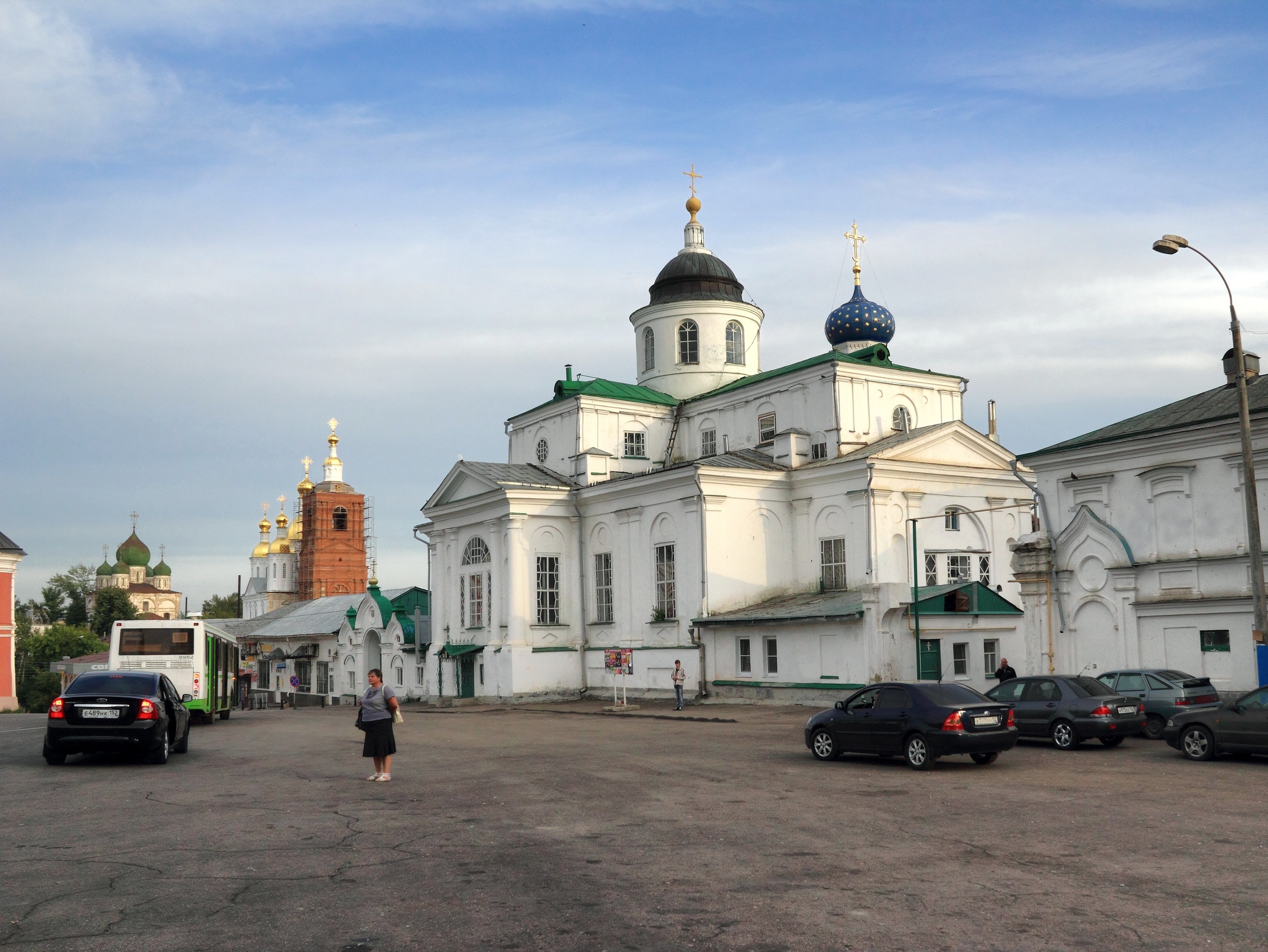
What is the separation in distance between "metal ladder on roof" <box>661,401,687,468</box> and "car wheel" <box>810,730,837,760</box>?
29150 millimetres

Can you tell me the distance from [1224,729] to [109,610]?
110533 millimetres

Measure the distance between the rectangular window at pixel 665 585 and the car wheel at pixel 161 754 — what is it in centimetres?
2273

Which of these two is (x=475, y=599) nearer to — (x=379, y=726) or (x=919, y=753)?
(x=379, y=726)

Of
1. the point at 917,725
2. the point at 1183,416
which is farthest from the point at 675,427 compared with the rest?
the point at 917,725

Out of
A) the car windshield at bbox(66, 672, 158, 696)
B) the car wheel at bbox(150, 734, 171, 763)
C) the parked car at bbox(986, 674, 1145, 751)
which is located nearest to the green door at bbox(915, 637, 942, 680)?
the parked car at bbox(986, 674, 1145, 751)

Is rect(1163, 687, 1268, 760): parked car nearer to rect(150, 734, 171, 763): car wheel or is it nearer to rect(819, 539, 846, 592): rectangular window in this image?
rect(150, 734, 171, 763): car wheel

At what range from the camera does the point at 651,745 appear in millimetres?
21359

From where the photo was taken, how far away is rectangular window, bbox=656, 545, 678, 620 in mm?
39188

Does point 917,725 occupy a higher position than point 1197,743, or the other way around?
point 917,725

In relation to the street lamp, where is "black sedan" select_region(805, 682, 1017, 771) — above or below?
below

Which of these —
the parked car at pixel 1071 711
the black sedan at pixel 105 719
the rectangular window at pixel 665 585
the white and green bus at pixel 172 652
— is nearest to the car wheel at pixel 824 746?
the parked car at pixel 1071 711

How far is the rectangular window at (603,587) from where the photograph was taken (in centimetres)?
4238

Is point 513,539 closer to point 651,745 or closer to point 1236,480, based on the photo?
point 651,745

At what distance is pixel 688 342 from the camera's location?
4806 cm
